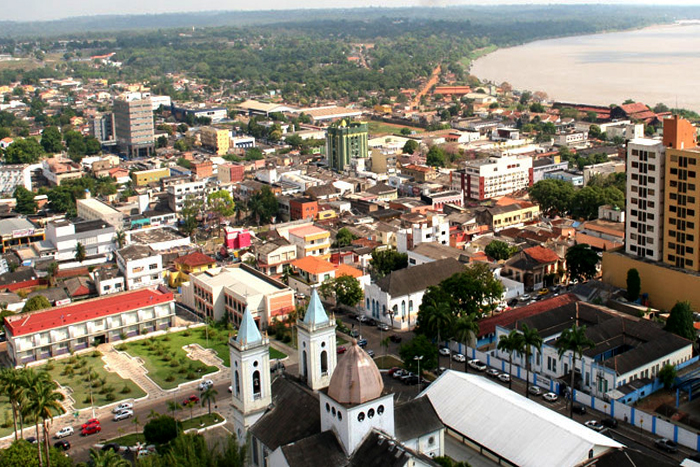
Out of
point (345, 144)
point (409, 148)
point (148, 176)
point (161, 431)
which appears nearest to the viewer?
point (161, 431)

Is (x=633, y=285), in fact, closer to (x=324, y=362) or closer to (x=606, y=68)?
(x=324, y=362)

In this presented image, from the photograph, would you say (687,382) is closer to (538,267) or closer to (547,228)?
(538,267)

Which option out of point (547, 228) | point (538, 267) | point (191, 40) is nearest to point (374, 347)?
point (538, 267)

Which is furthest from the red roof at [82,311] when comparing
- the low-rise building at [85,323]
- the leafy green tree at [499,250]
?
the leafy green tree at [499,250]

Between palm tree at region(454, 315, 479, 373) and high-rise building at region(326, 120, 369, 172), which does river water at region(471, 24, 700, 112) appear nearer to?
high-rise building at region(326, 120, 369, 172)

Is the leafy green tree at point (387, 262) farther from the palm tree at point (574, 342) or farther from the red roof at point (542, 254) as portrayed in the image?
the palm tree at point (574, 342)

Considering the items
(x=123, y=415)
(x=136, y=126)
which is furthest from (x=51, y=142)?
(x=123, y=415)
